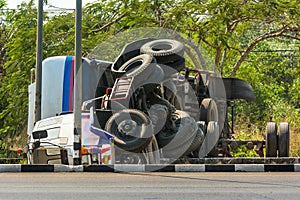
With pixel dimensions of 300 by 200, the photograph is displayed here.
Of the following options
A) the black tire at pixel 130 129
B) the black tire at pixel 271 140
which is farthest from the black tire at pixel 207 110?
the black tire at pixel 130 129

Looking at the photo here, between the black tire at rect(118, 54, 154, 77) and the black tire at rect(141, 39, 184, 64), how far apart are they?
45cm

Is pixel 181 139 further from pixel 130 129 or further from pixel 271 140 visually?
pixel 271 140

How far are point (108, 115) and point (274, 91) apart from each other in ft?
86.2

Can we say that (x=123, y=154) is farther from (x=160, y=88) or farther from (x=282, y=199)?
(x=282, y=199)

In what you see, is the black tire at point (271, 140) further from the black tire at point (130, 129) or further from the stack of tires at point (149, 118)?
the black tire at point (130, 129)

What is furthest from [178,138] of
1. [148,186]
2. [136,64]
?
[148,186]

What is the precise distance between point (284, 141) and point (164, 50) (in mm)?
3637

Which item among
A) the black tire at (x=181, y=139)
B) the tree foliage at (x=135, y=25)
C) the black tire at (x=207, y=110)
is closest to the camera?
the black tire at (x=181, y=139)

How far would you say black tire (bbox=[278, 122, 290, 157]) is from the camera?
16625 millimetres

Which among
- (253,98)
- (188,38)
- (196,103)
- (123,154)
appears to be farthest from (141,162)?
(188,38)

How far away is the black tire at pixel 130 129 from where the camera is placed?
1391cm

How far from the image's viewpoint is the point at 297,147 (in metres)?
20.8

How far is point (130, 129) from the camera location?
1397 centimetres

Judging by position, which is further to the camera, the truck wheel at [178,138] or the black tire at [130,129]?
the truck wheel at [178,138]
